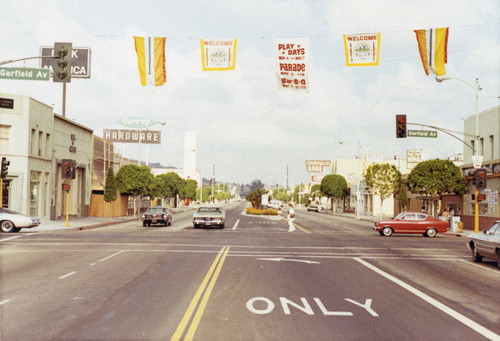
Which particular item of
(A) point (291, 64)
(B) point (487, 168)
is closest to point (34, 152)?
(A) point (291, 64)


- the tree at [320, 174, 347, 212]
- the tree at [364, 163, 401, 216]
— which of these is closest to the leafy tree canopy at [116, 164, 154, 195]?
the tree at [364, 163, 401, 216]

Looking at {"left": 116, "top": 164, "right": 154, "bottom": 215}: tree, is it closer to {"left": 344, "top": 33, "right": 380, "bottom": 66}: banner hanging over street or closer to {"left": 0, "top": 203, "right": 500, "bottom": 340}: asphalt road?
{"left": 0, "top": 203, "right": 500, "bottom": 340}: asphalt road

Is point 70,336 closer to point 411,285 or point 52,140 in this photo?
point 411,285

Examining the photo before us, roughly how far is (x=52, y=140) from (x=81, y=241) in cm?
2333

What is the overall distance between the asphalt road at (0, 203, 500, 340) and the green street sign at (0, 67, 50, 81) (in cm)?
693

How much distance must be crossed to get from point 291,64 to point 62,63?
9.79 metres

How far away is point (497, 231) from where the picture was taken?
17062 mm

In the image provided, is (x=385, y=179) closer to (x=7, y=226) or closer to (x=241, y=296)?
(x=7, y=226)

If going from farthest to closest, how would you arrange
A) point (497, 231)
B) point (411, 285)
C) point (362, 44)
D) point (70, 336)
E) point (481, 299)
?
point (362, 44) → point (497, 231) → point (411, 285) → point (481, 299) → point (70, 336)

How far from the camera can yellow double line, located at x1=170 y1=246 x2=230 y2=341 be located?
7.83 meters

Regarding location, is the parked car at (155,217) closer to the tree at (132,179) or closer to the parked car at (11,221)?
the parked car at (11,221)

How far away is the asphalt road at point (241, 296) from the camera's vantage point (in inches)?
319

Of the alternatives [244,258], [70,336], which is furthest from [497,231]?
[70,336]

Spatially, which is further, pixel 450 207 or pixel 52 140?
pixel 450 207
